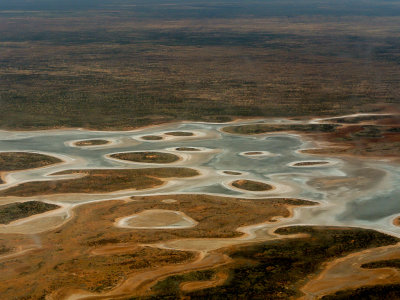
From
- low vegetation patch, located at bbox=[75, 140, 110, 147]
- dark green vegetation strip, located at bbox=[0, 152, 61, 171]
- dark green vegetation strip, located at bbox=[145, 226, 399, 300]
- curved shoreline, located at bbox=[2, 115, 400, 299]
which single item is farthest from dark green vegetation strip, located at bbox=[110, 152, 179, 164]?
dark green vegetation strip, located at bbox=[145, 226, 399, 300]

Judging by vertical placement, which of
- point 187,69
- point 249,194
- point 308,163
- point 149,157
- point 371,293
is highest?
point 187,69

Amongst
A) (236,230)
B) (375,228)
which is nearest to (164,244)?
(236,230)

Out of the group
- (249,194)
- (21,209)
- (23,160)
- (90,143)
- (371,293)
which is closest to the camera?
(371,293)

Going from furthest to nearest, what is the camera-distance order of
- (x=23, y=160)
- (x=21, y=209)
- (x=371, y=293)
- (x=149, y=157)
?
1. (x=149, y=157)
2. (x=23, y=160)
3. (x=21, y=209)
4. (x=371, y=293)

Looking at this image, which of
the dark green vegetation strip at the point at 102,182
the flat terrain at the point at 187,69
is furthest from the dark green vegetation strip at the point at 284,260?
the flat terrain at the point at 187,69

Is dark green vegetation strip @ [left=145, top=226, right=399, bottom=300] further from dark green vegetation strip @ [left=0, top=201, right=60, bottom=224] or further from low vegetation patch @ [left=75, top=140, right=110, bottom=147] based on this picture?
low vegetation patch @ [left=75, top=140, right=110, bottom=147]

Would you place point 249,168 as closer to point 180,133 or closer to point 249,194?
point 249,194

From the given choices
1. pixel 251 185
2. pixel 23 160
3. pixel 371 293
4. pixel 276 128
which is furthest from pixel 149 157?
pixel 371 293
